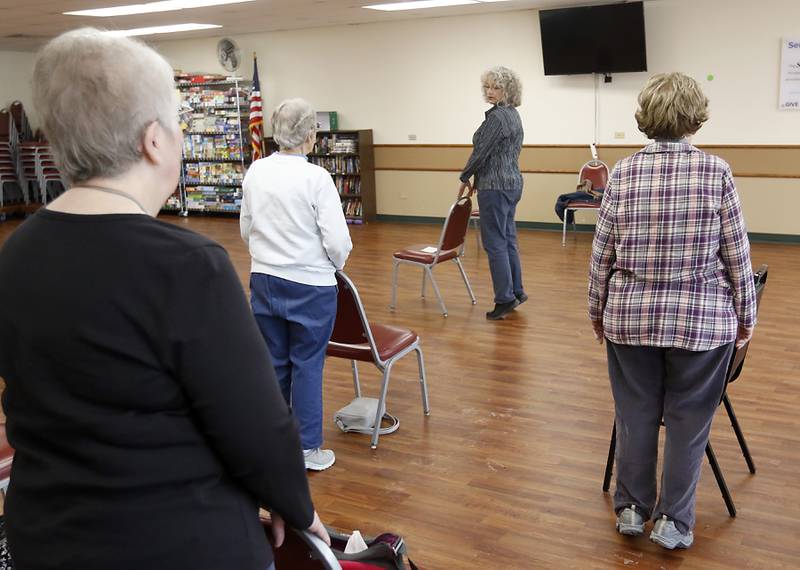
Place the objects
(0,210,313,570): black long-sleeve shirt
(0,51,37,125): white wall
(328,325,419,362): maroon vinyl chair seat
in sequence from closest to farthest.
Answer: (0,210,313,570): black long-sleeve shirt, (328,325,419,362): maroon vinyl chair seat, (0,51,37,125): white wall

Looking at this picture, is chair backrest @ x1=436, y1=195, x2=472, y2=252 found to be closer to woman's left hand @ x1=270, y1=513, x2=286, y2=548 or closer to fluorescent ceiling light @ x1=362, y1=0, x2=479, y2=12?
fluorescent ceiling light @ x1=362, y1=0, x2=479, y2=12

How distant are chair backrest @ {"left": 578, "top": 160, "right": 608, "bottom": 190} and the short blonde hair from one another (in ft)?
21.1

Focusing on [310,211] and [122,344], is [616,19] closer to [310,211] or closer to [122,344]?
[310,211]

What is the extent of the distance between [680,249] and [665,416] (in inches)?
21.3

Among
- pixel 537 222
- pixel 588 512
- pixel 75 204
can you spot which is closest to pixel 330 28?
pixel 537 222

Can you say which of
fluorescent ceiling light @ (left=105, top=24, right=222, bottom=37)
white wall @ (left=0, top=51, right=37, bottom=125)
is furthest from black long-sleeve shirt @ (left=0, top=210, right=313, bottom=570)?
white wall @ (left=0, top=51, right=37, bottom=125)

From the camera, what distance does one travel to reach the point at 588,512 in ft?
9.24

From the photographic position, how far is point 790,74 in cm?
781

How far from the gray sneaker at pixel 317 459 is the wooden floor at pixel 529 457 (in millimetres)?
52

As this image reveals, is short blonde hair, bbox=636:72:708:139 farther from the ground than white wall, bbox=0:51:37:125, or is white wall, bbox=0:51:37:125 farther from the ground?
white wall, bbox=0:51:37:125

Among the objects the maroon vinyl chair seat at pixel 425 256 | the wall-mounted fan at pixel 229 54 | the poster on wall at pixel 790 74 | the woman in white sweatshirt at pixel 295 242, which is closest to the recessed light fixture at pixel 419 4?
the poster on wall at pixel 790 74

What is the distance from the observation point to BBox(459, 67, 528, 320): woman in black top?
204 inches

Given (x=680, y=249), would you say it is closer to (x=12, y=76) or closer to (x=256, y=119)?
(x=256, y=119)

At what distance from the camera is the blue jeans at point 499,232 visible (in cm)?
531
